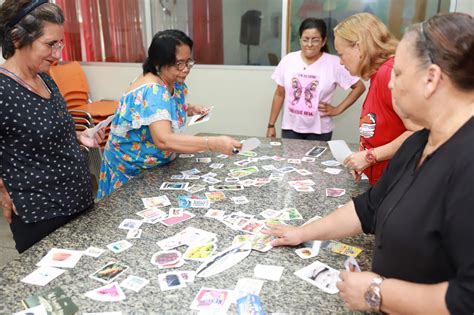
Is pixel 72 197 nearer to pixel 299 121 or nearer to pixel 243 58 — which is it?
pixel 299 121

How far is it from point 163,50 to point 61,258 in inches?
44.4

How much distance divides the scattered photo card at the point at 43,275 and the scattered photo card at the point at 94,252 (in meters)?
0.11

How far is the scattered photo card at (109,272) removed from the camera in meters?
1.22

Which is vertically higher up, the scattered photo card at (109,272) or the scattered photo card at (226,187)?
the scattered photo card at (109,272)

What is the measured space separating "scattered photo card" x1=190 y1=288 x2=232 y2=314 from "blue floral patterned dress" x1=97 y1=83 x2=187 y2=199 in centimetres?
99

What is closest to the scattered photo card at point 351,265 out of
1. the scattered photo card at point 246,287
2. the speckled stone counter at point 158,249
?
the speckled stone counter at point 158,249

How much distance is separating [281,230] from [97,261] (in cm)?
61

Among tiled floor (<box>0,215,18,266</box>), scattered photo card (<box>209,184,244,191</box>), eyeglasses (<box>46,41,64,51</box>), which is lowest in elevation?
tiled floor (<box>0,215,18,266</box>)

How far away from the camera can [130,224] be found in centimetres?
155

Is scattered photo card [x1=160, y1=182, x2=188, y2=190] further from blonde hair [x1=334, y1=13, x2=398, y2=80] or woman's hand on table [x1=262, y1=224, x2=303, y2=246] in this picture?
blonde hair [x1=334, y1=13, x2=398, y2=80]

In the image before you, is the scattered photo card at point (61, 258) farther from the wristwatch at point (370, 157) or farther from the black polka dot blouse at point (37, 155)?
the wristwatch at point (370, 157)

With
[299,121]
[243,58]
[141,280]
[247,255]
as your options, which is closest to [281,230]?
[247,255]

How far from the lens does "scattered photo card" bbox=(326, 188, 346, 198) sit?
6.01ft

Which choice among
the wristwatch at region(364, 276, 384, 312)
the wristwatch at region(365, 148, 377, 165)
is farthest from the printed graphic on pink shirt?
the wristwatch at region(364, 276, 384, 312)
